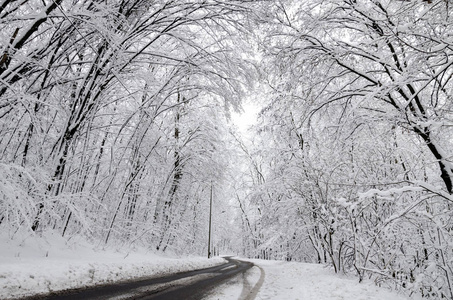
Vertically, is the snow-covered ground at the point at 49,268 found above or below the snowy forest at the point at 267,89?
below

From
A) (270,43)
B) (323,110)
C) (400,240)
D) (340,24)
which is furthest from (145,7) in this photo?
(400,240)

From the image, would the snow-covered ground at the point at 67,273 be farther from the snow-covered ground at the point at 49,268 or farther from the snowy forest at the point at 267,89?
the snowy forest at the point at 267,89

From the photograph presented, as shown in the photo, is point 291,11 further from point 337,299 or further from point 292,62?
point 337,299

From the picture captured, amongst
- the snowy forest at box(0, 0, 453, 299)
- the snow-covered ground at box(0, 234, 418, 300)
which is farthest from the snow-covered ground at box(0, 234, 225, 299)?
the snowy forest at box(0, 0, 453, 299)

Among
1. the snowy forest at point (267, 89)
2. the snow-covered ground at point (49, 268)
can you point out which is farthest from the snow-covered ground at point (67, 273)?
the snowy forest at point (267, 89)

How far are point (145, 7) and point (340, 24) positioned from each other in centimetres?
383

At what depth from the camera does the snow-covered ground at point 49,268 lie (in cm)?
347

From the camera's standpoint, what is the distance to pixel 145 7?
15.4 ft

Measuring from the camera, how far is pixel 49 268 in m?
4.22

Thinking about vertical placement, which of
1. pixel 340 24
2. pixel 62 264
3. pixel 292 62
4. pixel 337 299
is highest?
pixel 340 24

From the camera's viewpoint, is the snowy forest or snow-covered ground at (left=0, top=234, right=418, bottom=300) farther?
snow-covered ground at (left=0, top=234, right=418, bottom=300)

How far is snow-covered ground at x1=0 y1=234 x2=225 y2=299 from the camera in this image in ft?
11.4

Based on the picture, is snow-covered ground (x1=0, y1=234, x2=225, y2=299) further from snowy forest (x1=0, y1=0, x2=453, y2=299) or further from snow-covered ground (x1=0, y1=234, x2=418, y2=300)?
snowy forest (x1=0, y1=0, x2=453, y2=299)

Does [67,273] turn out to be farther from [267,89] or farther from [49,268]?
[267,89]
